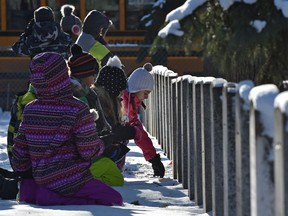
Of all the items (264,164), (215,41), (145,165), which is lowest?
(145,165)

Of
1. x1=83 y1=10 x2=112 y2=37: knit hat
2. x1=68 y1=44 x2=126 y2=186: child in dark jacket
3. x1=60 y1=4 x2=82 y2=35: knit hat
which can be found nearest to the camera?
x1=68 y1=44 x2=126 y2=186: child in dark jacket

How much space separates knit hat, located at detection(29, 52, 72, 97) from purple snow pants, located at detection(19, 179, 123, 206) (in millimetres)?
602

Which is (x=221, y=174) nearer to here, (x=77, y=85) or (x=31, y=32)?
(x=77, y=85)

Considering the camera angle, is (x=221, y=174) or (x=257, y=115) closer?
(x=257, y=115)

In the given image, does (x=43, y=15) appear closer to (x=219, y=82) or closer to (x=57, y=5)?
(x=219, y=82)

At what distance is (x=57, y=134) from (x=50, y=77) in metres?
0.33

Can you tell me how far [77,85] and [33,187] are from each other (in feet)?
3.77

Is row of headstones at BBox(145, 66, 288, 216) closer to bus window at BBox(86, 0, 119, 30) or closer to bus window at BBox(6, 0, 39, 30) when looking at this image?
bus window at BBox(86, 0, 119, 30)

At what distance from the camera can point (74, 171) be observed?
19.6 ft

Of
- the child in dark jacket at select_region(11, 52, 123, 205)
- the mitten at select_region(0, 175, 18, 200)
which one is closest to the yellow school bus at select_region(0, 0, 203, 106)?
the mitten at select_region(0, 175, 18, 200)

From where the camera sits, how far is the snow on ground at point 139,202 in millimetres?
5664

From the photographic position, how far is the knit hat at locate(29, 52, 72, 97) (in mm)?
5859

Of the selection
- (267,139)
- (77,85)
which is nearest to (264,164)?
(267,139)

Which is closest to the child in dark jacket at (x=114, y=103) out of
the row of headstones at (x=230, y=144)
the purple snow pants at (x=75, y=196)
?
the row of headstones at (x=230, y=144)
